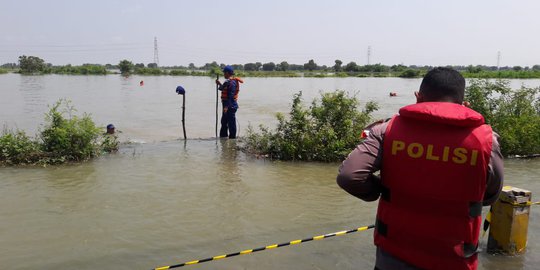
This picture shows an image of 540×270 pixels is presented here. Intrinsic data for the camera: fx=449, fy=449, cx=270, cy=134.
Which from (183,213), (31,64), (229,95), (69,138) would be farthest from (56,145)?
(31,64)

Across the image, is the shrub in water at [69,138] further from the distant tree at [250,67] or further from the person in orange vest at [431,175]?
the distant tree at [250,67]

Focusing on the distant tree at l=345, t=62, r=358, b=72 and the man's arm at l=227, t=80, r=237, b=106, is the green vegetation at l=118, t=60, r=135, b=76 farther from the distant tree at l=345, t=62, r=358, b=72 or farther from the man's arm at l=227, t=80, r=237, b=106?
the man's arm at l=227, t=80, r=237, b=106

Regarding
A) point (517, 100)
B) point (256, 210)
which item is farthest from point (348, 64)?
point (256, 210)

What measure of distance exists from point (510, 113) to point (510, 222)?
23.6 ft

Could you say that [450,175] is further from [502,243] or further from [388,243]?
[502,243]

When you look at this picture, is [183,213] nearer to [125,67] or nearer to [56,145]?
[56,145]

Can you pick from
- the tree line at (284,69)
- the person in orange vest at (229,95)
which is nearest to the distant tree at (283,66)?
the tree line at (284,69)

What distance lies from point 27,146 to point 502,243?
8201mm

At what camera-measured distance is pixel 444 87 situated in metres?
2.25

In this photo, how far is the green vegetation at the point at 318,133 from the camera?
30.8ft

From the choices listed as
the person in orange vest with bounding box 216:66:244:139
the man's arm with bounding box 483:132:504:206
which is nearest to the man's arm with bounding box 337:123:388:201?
the man's arm with bounding box 483:132:504:206

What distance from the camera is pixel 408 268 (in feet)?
7.49

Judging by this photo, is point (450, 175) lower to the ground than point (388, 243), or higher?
higher

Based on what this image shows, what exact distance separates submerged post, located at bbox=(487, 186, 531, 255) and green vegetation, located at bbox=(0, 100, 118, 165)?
740 centimetres
